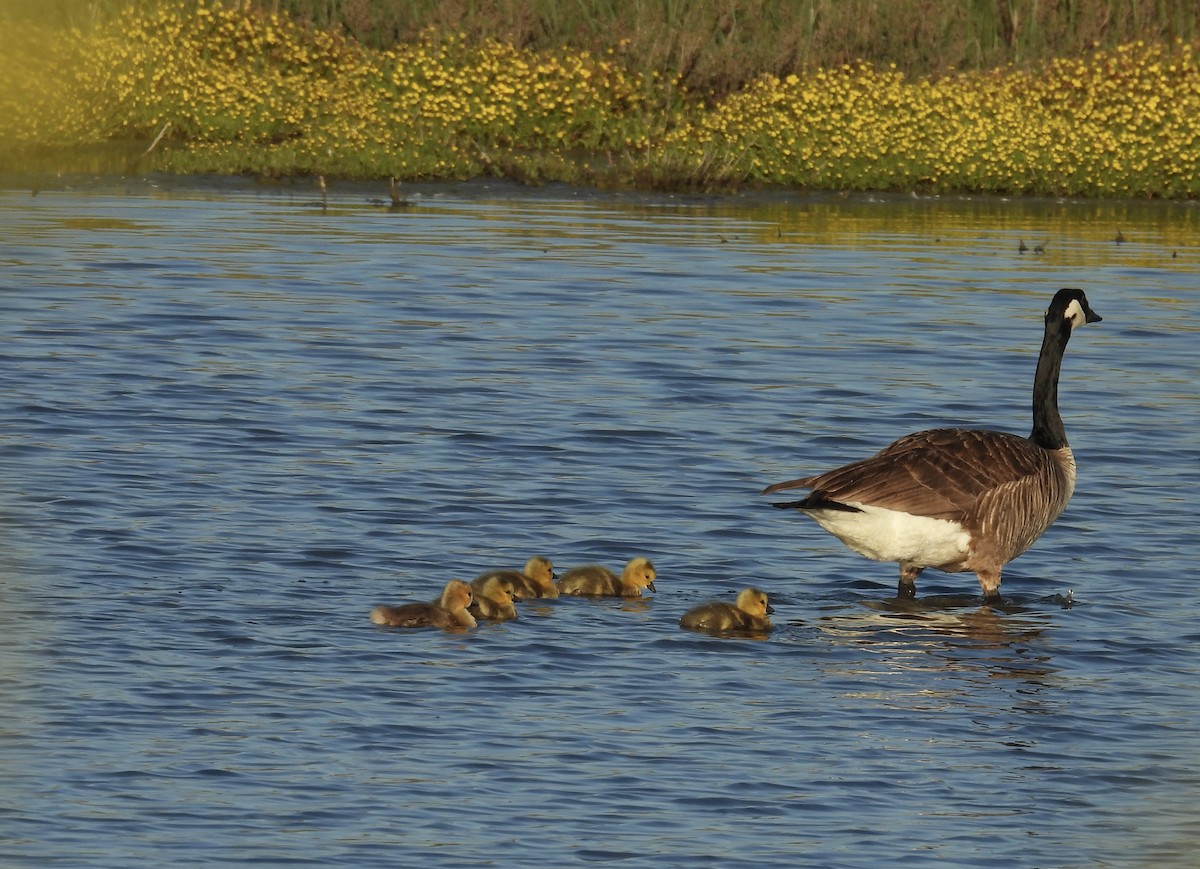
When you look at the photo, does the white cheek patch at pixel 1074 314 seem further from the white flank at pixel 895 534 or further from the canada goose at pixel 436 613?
the canada goose at pixel 436 613

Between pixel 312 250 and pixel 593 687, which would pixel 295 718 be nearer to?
pixel 593 687

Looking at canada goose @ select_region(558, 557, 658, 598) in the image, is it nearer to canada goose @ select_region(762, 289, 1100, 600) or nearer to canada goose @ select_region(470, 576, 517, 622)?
canada goose @ select_region(470, 576, 517, 622)

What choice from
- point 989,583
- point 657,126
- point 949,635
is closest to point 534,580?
point 949,635

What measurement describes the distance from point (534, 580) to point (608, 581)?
45 cm

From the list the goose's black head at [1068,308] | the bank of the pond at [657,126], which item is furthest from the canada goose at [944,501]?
the bank of the pond at [657,126]

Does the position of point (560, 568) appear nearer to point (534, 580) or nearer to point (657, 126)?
point (534, 580)

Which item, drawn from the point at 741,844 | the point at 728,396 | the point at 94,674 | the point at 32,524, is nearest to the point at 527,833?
the point at 741,844

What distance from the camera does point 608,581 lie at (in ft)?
37.5

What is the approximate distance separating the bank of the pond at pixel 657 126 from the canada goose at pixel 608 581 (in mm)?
21690

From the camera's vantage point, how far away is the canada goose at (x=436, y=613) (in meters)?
10.5

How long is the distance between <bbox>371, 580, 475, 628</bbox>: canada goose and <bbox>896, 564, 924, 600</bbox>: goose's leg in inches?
115

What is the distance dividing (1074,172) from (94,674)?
26.8 m

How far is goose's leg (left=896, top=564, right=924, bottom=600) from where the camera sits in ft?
39.5

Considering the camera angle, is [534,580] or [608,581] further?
[608,581]
